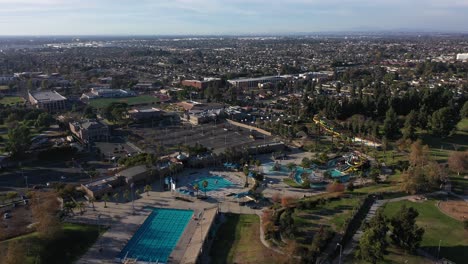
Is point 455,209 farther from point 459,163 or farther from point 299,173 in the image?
point 299,173

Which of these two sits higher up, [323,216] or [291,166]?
[291,166]

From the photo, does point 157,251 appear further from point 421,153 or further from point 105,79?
point 105,79

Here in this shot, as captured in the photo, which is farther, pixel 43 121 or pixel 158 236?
pixel 43 121

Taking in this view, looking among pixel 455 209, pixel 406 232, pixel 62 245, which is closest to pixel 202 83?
pixel 455 209

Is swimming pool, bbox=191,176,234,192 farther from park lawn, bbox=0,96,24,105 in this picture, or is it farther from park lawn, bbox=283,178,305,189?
park lawn, bbox=0,96,24,105

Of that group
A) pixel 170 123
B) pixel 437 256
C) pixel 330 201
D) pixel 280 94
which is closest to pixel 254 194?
pixel 330 201

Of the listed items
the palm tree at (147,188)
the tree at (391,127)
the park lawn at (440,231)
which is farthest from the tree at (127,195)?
the tree at (391,127)

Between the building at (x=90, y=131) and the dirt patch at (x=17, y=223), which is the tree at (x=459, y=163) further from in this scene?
the building at (x=90, y=131)
